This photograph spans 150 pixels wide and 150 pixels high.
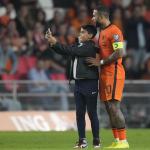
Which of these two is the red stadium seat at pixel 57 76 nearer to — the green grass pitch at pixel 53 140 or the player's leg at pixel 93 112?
the green grass pitch at pixel 53 140

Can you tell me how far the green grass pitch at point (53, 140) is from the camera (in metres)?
14.0

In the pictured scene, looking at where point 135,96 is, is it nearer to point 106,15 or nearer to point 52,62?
point 52,62

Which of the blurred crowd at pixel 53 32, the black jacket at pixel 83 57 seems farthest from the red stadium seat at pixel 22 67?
the black jacket at pixel 83 57

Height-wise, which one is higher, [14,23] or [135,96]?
[14,23]

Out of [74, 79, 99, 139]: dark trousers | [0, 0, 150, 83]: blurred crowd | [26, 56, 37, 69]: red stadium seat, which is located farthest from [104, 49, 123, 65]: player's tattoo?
[26, 56, 37, 69]: red stadium seat

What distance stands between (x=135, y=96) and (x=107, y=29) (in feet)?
22.9

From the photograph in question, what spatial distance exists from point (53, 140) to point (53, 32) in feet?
20.7

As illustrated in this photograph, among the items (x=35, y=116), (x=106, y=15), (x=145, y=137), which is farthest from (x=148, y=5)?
(x=106, y=15)

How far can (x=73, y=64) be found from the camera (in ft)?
45.1

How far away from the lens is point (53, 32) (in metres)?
21.7

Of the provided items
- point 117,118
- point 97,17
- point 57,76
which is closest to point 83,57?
point 97,17

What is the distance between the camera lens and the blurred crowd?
21906 millimetres

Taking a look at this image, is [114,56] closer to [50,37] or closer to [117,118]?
[117,118]

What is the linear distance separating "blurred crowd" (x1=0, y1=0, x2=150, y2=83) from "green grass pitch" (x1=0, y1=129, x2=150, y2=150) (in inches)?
166
